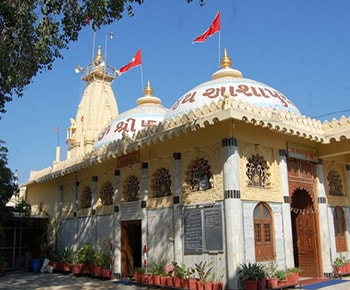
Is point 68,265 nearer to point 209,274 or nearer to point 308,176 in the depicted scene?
point 209,274

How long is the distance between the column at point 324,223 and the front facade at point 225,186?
0.10ft

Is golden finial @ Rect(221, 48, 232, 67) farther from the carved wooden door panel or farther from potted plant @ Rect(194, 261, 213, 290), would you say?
potted plant @ Rect(194, 261, 213, 290)

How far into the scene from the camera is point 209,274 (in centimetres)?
1040

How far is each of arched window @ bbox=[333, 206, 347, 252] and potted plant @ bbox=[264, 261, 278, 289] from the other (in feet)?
11.0

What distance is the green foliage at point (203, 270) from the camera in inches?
408

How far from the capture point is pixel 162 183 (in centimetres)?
1266

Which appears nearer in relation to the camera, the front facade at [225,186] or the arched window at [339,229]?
the front facade at [225,186]

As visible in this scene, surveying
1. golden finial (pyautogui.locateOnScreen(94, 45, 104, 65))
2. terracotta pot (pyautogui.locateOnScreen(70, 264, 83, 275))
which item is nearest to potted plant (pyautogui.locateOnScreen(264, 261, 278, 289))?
terracotta pot (pyautogui.locateOnScreen(70, 264, 83, 275))

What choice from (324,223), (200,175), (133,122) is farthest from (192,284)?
(133,122)

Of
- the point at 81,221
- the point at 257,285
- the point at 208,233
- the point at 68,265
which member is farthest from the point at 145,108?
the point at 257,285

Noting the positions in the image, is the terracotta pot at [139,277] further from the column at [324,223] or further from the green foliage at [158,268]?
the column at [324,223]

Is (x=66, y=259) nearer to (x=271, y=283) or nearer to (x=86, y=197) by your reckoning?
(x=86, y=197)

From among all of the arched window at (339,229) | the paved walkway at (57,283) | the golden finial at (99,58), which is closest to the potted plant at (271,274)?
the paved walkway at (57,283)

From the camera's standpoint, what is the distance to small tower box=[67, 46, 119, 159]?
25484 mm
